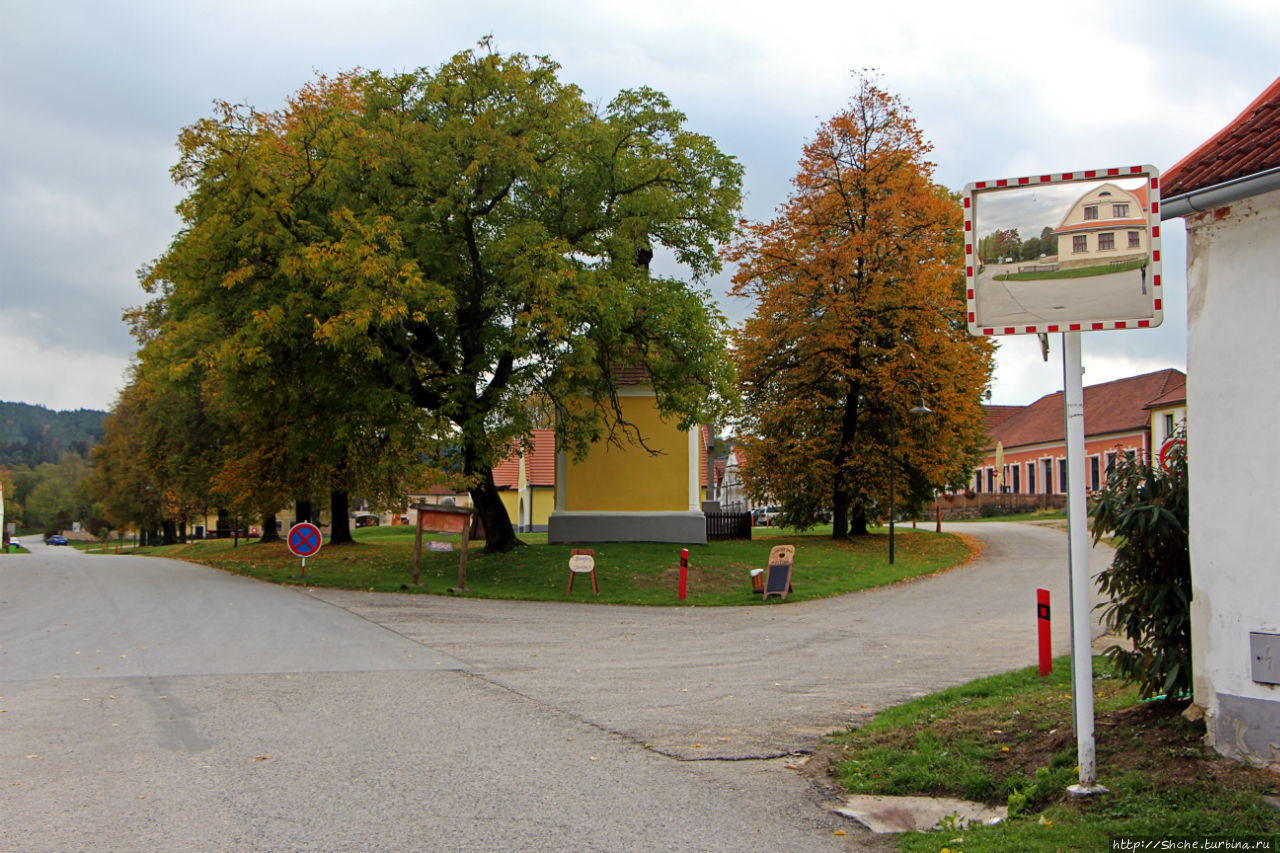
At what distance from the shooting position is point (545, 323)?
827 inches

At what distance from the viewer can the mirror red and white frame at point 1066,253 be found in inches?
Answer: 244

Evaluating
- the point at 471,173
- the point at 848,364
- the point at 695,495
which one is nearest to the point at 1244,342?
the point at 471,173

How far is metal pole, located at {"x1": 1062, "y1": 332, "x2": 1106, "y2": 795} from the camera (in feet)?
19.6

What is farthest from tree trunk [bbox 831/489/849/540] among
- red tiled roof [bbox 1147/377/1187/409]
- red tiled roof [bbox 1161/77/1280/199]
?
red tiled roof [bbox 1147/377/1187/409]

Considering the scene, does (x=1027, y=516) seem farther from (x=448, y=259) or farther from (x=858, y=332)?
(x=448, y=259)

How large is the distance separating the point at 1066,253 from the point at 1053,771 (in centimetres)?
330

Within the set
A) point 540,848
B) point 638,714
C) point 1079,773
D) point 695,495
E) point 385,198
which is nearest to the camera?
point 540,848

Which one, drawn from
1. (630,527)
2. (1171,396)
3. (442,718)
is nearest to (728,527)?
(630,527)

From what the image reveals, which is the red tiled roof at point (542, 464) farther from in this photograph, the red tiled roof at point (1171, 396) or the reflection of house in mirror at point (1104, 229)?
the reflection of house in mirror at point (1104, 229)

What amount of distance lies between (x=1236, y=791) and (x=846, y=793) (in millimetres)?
2299

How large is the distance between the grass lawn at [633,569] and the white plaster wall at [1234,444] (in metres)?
15.0

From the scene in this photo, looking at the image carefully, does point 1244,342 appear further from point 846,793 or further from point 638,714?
point 638,714

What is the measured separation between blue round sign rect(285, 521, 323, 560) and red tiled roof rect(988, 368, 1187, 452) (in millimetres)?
52012

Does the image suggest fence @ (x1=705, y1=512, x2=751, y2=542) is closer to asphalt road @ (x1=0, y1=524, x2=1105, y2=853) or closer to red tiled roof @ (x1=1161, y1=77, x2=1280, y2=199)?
asphalt road @ (x1=0, y1=524, x2=1105, y2=853)
